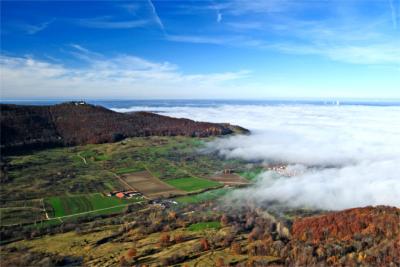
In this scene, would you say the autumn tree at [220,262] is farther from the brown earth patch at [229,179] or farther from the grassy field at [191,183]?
the brown earth patch at [229,179]

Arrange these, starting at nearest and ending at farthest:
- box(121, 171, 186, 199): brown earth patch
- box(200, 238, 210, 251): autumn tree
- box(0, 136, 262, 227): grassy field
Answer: box(200, 238, 210, 251): autumn tree
box(0, 136, 262, 227): grassy field
box(121, 171, 186, 199): brown earth patch

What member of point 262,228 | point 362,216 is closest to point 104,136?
point 262,228

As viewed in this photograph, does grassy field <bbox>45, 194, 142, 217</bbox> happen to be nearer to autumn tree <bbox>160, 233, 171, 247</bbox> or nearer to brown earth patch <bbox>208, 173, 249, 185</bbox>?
autumn tree <bbox>160, 233, 171, 247</bbox>

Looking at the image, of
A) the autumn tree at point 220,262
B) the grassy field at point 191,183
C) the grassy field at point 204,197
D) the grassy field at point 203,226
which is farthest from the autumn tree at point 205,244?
the grassy field at point 191,183

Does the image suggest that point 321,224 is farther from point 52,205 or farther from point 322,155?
point 322,155

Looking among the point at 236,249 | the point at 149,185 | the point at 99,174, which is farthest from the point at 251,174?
the point at 236,249

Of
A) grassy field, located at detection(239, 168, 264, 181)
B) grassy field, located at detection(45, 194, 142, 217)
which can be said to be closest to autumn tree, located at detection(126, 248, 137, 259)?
grassy field, located at detection(45, 194, 142, 217)

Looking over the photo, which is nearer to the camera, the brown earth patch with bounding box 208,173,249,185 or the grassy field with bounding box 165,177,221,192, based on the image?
the grassy field with bounding box 165,177,221,192
